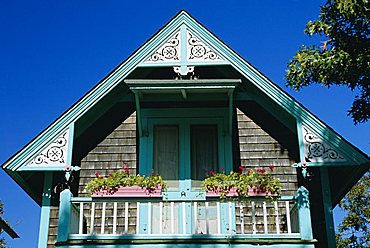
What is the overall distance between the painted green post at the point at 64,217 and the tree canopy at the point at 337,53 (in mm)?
5738

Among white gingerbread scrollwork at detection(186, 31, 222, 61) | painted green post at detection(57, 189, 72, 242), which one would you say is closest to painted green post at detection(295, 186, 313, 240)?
white gingerbread scrollwork at detection(186, 31, 222, 61)

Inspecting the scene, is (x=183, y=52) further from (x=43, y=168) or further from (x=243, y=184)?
(x=43, y=168)

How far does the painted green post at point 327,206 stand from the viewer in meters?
10.3

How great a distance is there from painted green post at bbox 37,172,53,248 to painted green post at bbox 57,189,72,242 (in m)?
1.33


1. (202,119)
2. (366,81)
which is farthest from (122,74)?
(366,81)

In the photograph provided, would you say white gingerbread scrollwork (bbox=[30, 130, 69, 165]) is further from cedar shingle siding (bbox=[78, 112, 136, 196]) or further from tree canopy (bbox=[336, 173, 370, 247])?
tree canopy (bbox=[336, 173, 370, 247])

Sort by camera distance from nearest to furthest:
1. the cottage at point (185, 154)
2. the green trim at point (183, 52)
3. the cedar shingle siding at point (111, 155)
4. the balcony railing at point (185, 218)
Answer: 1. the balcony railing at point (185, 218)
2. the cottage at point (185, 154)
3. the green trim at point (183, 52)
4. the cedar shingle siding at point (111, 155)

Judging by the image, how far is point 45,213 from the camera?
10.8 metres

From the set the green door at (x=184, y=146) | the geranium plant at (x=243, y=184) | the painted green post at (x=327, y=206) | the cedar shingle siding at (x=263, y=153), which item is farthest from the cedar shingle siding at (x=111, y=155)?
the painted green post at (x=327, y=206)

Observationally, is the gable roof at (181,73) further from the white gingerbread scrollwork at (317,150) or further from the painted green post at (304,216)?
the painted green post at (304,216)

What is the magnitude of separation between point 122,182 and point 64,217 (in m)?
1.39

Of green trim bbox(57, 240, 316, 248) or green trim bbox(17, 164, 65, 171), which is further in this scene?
green trim bbox(17, 164, 65, 171)

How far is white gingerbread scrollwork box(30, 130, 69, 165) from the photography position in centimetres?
1025

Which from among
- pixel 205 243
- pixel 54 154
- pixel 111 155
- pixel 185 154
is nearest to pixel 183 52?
pixel 185 154
